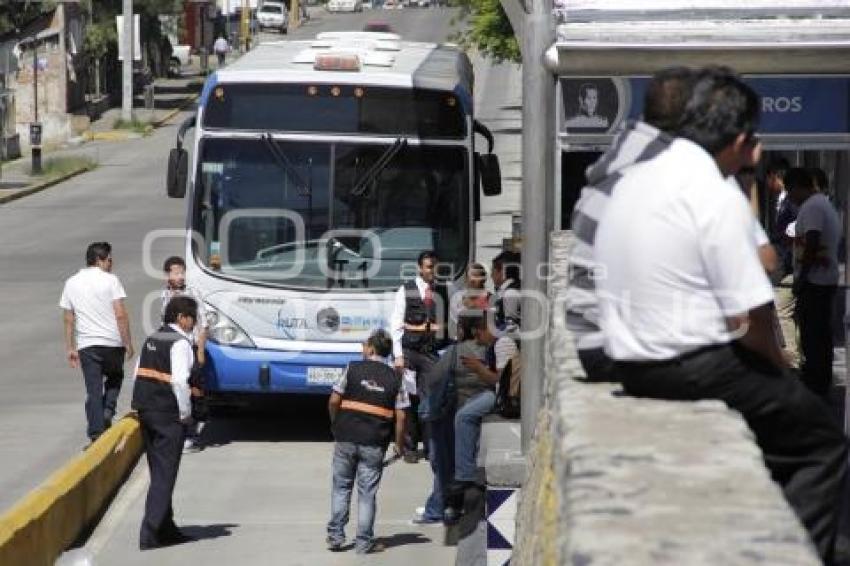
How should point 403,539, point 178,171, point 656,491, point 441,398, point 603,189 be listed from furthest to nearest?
point 178,171 < point 403,539 < point 441,398 < point 603,189 < point 656,491

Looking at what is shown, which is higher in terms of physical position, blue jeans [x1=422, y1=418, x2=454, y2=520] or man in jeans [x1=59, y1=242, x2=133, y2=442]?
man in jeans [x1=59, y1=242, x2=133, y2=442]

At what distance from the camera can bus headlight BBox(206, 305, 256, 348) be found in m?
17.7

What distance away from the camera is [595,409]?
17.2 ft

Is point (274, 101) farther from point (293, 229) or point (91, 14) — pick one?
point (91, 14)

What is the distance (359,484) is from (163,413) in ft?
4.96

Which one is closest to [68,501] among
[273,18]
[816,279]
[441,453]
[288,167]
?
[441,453]

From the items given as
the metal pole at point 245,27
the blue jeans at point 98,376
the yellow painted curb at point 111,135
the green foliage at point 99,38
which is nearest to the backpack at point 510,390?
the blue jeans at point 98,376

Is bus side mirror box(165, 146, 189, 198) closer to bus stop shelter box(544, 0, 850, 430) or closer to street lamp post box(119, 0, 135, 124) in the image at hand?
bus stop shelter box(544, 0, 850, 430)

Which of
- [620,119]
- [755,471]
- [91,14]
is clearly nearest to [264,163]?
[620,119]

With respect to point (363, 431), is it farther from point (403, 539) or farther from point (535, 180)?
point (535, 180)

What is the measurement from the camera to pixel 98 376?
684 inches

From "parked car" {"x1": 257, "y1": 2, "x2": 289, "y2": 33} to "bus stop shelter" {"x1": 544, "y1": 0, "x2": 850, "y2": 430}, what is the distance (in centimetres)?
8338

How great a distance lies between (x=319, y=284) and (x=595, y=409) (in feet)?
41.7

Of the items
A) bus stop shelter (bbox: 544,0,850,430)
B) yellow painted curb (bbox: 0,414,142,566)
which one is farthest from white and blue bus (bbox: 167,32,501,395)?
bus stop shelter (bbox: 544,0,850,430)
